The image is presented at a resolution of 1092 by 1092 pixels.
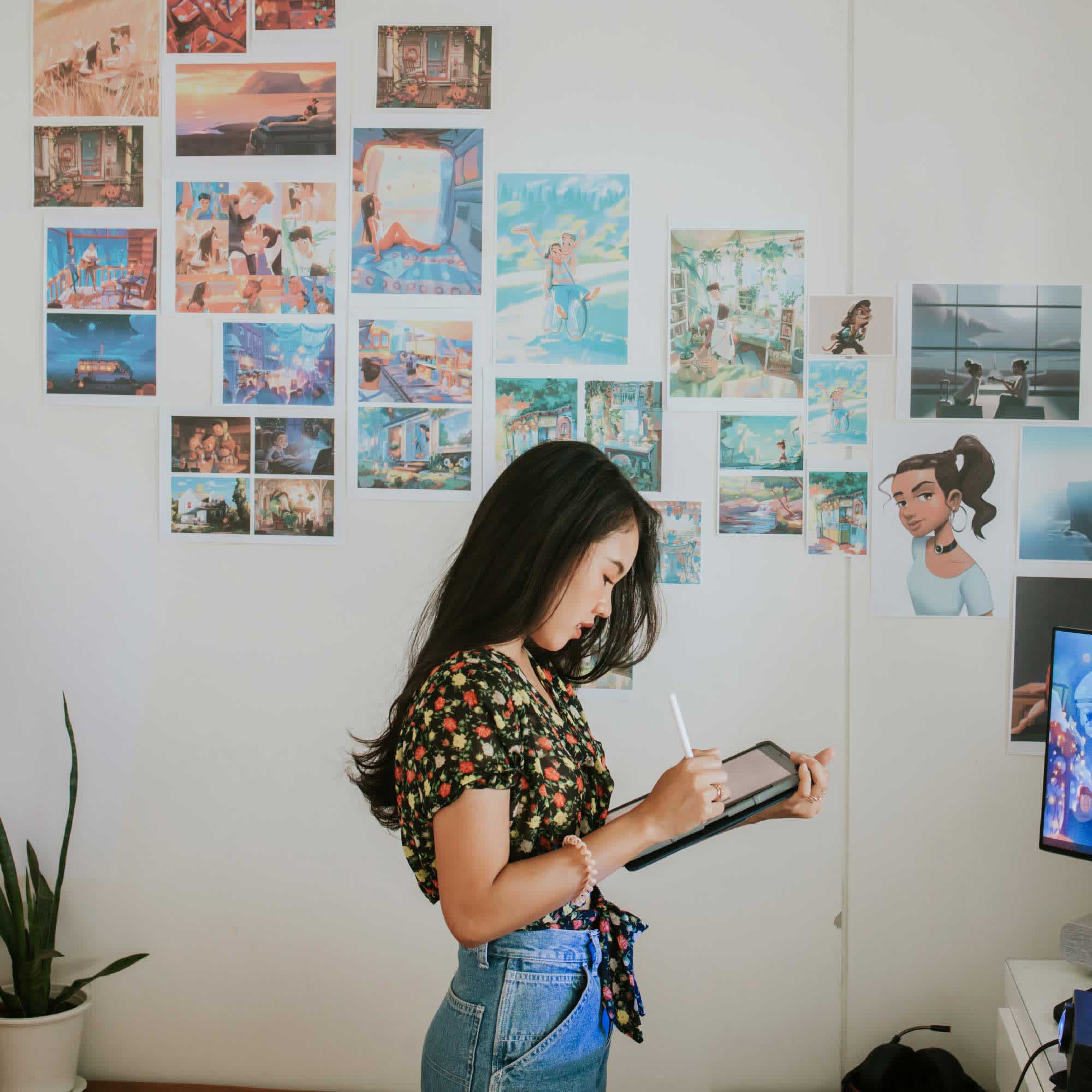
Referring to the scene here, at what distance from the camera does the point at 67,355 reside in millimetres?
2070

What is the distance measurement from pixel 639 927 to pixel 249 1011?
1181 millimetres

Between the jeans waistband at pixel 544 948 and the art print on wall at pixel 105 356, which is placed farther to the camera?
the art print on wall at pixel 105 356

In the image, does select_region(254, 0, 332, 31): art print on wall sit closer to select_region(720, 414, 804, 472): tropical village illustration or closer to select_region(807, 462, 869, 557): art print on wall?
select_region(720, 414, 804, 472): tropical village illustration

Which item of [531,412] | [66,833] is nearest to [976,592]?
[531,412]

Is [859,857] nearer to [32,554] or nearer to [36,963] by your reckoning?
[36,963]

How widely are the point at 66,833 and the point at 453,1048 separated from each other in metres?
1.16

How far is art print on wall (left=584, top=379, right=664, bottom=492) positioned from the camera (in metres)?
1.99

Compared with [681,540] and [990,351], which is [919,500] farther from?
[681,540]

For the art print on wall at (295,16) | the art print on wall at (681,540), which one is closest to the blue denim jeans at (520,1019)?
the art print on wall at (681,540)

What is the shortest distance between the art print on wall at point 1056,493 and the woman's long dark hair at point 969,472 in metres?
0.07

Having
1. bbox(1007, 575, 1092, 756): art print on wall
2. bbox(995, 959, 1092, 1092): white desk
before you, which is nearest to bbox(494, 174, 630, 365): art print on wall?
bbox(1007, 575, 1092, 756): art print on wall

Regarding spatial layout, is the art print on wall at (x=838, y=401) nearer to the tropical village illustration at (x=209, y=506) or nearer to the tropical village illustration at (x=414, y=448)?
the tropical village illustration at (x=414, y=448)

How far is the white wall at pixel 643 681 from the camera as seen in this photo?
1.96m

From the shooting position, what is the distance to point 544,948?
1208 mm
